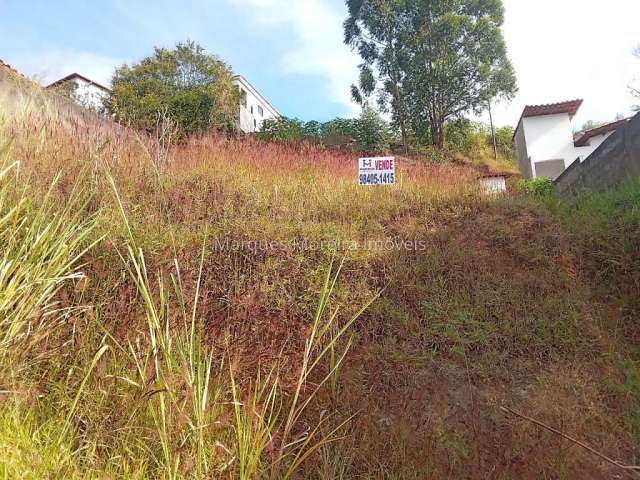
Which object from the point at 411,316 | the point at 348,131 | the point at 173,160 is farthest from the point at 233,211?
the point at 348,131

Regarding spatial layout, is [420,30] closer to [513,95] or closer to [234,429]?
[513,95]

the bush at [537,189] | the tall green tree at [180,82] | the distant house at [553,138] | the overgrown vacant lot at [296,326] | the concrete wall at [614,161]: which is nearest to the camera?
the overgrown vacant lot at [296,326]

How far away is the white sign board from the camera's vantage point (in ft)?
13.9

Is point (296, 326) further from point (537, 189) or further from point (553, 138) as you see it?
point (553, 138)

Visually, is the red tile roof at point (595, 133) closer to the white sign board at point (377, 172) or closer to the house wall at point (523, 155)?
the house wall at point (523, 155)

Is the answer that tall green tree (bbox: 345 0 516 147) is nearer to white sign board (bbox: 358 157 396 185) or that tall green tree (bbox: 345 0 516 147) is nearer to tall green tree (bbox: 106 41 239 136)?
tall green tree (bbox: 106 41 239 136)

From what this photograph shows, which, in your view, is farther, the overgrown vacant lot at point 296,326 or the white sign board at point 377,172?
the white sign board at point 377,172

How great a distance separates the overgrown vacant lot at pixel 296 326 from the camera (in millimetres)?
1637

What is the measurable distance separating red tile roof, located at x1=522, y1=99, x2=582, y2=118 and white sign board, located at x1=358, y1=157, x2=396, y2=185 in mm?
11994

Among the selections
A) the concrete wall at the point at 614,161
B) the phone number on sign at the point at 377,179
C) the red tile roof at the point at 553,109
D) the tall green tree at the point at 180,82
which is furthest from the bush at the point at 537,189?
the tall green tree at the point at 180,82

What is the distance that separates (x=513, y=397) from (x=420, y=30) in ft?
49.0

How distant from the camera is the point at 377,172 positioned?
14.0ft

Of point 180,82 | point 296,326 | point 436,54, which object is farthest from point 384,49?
point 296,326

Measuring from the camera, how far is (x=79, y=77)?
57.8 feet
